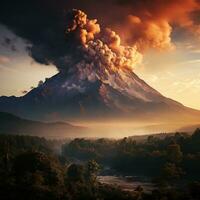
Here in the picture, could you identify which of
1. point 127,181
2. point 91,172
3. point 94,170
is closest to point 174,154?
point 127,181

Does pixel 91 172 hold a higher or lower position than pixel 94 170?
lower

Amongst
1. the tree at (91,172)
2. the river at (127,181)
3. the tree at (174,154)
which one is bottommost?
the river at (127,181)

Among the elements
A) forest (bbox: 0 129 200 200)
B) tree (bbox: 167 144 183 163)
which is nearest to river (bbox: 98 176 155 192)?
forest (bbox: 0 129 200 200)

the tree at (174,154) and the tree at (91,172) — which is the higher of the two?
the tree at (174,154)

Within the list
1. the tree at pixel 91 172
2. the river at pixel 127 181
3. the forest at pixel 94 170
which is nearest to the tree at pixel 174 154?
the forest at pixel 94 170

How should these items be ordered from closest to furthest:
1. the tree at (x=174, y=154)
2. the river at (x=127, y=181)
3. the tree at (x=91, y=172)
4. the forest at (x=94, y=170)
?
the forest at (x=94, y=170) < the tree at (x=91, y=172) < the river at (x=127, y=181) < the tree at (x=174, y=154)

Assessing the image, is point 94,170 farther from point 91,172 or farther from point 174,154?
point 174,154

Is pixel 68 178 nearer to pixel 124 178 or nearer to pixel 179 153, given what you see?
pixel 124 178

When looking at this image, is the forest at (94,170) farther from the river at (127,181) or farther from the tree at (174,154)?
the river at (127,181)
